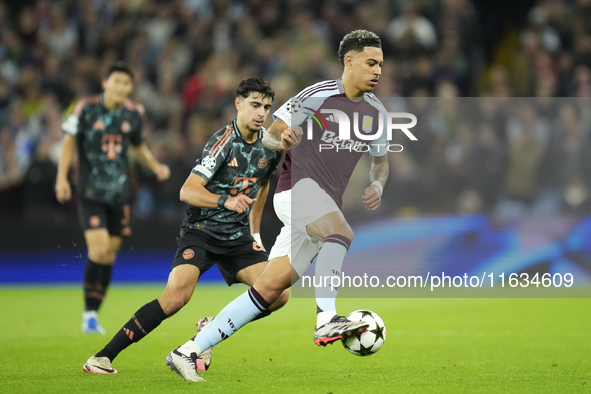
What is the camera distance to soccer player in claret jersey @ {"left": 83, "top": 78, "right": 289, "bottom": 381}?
5.43 metres

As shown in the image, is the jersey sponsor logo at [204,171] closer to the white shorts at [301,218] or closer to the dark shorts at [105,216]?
the white shorts at [301,218]

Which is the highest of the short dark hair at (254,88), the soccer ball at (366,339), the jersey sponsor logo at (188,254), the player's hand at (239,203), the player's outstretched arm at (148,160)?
the player's outstretched arm at (148,160)

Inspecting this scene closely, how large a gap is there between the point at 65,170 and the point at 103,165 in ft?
1.25

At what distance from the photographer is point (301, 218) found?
5203 millimetres

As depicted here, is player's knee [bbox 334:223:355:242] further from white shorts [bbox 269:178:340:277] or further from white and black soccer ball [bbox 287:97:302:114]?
white and black soccer ball [bbox 287:97:302:114]

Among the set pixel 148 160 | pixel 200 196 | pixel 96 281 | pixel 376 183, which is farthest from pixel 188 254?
pixel 96 281

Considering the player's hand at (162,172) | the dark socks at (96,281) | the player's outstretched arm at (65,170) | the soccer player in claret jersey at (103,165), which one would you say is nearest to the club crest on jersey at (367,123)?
the player's hand at (162,172)

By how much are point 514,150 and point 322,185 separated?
6680mm

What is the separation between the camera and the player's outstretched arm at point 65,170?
7828mm

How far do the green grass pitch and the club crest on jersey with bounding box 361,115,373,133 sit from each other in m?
1.70

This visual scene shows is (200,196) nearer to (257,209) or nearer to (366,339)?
(257,209)

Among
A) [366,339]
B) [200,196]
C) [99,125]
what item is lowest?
[366,339]

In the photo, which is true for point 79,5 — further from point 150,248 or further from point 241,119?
point 241,119

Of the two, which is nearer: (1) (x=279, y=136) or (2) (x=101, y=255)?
(1) (x=279, y=136)
